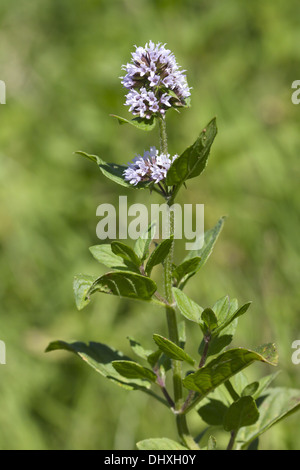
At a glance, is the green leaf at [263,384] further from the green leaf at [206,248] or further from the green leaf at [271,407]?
the green leaf at [206,248]

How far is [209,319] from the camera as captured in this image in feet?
2.18

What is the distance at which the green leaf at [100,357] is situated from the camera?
76 cm

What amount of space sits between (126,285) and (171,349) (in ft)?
0.29

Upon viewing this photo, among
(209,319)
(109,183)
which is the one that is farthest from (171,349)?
(109,183)

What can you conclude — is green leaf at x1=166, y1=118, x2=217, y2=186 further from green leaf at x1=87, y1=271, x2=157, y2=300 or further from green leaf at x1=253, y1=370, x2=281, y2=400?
green leaf at x1=253, y1=370, x2=281, y2=400

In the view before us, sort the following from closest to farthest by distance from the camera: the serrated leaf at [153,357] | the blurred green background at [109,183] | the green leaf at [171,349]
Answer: the green leaf at [171,349] → the serrated leaf at [153,357] → the blurred green background at [109,183]

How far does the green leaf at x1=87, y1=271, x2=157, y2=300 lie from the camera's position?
65 cm

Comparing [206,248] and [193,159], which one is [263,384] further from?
[193,159]

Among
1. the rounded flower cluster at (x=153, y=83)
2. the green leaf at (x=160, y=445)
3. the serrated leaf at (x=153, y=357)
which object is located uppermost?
the rounded flower cluster at (x=153, y=83)

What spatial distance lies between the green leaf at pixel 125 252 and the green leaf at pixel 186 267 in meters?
0.05

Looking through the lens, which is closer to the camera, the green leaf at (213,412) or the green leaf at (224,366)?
the green leaf at (224,366)

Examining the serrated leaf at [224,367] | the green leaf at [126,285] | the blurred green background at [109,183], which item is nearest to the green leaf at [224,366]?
the serrated leaf at [224,367]

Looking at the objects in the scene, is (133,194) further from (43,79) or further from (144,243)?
(144,243)

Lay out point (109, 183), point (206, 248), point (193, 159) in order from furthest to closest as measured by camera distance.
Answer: point (109, 183)
point (206, 248)
point (193, 159)
